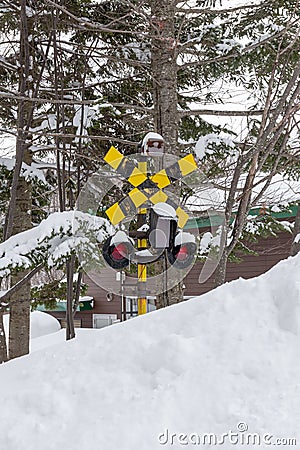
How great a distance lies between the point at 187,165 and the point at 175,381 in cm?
231

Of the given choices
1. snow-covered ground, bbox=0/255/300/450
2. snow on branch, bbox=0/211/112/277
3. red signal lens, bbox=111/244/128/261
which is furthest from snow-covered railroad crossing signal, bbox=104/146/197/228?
snow-covered ground, bbox=0/255/300/450

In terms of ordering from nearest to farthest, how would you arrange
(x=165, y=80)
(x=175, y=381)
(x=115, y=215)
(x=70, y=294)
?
(x=175, y=381) → (x=115, y=215) → (x=70, y=294) → (x=165, y=80)

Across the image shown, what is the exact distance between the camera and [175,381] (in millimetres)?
1946

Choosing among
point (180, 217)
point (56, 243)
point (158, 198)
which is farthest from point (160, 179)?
point (56, 243)

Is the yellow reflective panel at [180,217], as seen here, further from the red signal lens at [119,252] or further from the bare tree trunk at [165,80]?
the bare tree trunk at [165,80]

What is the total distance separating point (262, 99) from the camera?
5.56 metres

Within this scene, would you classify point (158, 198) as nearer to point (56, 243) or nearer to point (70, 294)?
point (56, 243)

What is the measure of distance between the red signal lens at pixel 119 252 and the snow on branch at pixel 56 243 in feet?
0.58

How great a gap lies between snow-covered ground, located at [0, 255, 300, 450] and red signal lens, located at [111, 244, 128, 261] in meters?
1.14

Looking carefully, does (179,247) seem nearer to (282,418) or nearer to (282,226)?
(282,418)

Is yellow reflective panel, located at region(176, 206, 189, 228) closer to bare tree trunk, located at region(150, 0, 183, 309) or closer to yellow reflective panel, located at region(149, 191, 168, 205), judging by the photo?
yellow reflective panel, located at region(149, 191, 168, 205)

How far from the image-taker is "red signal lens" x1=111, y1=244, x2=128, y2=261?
11.6 feet

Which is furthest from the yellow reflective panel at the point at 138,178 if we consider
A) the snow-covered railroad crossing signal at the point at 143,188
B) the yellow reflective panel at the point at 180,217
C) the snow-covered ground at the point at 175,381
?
the snow-covered ground at the point at 175,381

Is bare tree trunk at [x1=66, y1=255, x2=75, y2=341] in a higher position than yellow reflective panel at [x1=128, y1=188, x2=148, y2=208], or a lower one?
lower
